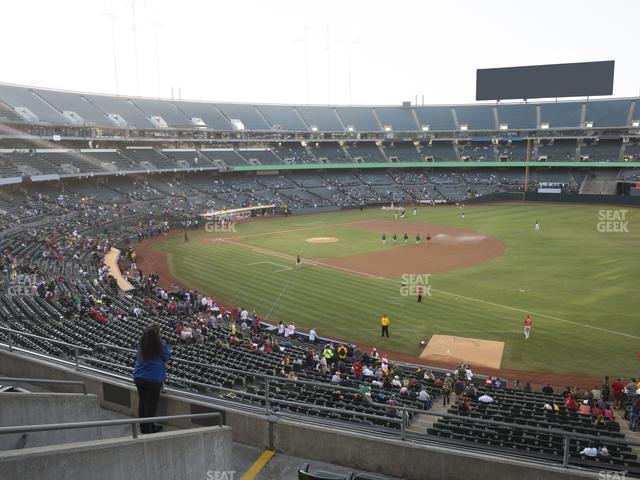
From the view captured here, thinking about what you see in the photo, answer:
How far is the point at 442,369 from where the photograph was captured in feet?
59.5

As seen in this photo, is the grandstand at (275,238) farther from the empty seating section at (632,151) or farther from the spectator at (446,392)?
the empty seating section at (632,151)

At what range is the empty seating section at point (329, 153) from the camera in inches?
3524

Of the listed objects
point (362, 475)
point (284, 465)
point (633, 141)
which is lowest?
point (284, 465)

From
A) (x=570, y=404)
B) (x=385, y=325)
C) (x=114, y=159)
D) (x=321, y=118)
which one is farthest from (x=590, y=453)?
(x=321, y=118)

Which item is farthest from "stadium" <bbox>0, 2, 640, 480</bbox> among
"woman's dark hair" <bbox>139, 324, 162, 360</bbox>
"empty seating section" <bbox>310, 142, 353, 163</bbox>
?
"empty seating section" <bbox>310, 142, 353, 163</bbox>

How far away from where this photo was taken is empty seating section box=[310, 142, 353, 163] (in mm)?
89512

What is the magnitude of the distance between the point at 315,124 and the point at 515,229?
5287cm

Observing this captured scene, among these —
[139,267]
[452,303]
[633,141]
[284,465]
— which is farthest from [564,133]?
[284,465]

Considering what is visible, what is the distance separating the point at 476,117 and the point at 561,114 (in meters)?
14.8

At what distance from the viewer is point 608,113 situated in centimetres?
8394

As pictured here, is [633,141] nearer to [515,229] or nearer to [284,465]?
[515,229]

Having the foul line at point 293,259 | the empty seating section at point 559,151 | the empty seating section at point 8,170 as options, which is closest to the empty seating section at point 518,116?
the empty seating section at point 559,151

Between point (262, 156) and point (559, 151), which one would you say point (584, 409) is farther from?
point (559, 151)

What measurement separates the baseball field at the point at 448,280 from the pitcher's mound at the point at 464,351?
0.46m
